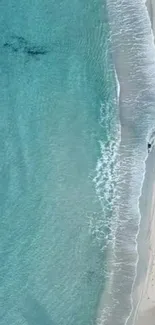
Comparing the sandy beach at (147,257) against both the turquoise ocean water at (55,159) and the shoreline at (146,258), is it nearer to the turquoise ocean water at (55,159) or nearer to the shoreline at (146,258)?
the shoreline at (146,258)

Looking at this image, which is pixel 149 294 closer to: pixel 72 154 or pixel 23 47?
pixel 72 154

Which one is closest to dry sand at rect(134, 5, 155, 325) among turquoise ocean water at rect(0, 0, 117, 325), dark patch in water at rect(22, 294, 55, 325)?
turquoise ocean water at rect(0, 0, 117, 325)

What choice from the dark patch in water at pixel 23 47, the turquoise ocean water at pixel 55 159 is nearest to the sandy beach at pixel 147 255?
the turquoise ocean water at pixel 55 159

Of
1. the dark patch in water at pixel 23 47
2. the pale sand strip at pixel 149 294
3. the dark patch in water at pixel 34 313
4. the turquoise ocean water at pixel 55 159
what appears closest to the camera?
the pale sand strip at pixel 149 294

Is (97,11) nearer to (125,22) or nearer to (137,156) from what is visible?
(125,22)

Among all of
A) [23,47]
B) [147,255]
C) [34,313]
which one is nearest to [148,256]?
[147,255]

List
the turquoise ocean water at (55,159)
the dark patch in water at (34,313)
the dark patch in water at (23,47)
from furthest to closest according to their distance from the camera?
the dark patch in water at (23,47), the turquoise ocean water at (55,159), the dark patch in water at (34,313)

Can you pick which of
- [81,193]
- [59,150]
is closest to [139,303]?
[81,193]

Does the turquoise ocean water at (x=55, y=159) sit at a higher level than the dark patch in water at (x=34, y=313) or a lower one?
higher

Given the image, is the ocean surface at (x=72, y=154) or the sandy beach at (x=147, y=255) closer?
the sandy beach at (x=147, y=255)
